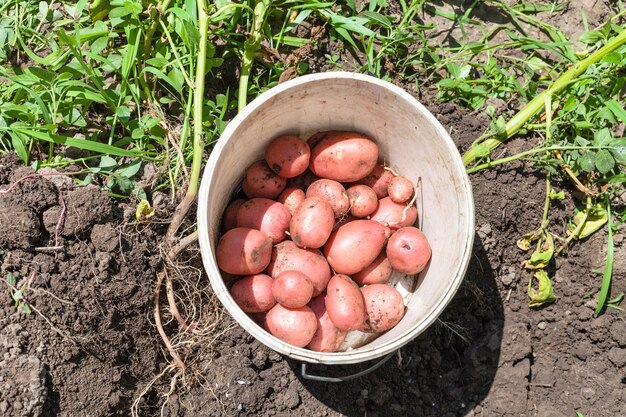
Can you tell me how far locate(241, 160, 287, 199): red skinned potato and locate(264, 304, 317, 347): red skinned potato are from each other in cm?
39

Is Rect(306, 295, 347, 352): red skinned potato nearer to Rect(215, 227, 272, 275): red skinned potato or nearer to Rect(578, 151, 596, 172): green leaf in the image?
Rect(215, 227, 272, 275): red skinned potato

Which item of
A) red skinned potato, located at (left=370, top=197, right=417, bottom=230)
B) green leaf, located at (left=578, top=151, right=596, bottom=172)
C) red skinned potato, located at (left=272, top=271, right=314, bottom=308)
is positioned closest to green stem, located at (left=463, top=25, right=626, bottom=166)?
green leaf, located at (left=578, top=151, right=596, bottom=172)

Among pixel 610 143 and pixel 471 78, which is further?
pixel 471 78

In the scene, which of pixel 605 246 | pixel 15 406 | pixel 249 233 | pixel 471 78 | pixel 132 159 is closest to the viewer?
pixel 15 406

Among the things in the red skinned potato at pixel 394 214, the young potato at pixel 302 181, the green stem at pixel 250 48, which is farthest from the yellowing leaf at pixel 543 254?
the green stem at pixel 250 48

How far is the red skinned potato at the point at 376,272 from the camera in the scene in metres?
2.02

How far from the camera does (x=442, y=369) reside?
219cm

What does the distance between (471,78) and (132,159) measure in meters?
1.29

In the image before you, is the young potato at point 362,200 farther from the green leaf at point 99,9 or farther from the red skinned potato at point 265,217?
the green leaf at point 99,9

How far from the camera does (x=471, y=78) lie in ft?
7.77

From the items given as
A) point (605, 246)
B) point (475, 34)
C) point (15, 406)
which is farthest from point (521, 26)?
point (15, 406)

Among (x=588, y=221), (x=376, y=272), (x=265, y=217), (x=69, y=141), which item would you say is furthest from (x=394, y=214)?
(x=69, y=141)

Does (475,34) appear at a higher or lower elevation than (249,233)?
higher

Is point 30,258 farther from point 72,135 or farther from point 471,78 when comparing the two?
point 471,78
